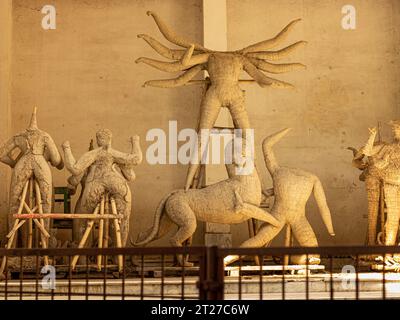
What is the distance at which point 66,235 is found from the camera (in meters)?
12.7

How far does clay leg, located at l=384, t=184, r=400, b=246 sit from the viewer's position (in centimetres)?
1068

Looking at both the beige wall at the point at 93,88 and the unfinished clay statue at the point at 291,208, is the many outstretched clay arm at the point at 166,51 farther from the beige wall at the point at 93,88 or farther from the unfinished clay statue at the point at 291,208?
the beige wall at the point at 93,88

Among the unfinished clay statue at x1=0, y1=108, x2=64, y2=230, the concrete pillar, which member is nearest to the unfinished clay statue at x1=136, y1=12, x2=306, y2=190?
the unfinished clay statue at x1=0, y1=108, x2=64, y2=230

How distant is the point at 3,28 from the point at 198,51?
3326 mm

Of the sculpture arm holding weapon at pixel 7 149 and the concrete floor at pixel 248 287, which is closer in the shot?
the concrete floor at pixel 248 287

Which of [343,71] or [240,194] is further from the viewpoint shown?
[343,71]

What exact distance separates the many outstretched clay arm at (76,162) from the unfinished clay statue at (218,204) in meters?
0.91

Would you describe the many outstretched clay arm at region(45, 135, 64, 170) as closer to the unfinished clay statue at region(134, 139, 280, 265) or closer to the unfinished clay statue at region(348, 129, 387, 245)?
the unfinished clay statue at region(134, 139, 280, 265)

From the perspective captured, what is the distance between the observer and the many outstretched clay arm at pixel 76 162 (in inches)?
385

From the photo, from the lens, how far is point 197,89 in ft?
43.3

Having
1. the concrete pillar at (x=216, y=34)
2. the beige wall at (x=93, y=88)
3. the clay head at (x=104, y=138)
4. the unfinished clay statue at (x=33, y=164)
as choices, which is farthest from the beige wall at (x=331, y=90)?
the unfinished clay statue at (x=33, y=164)
